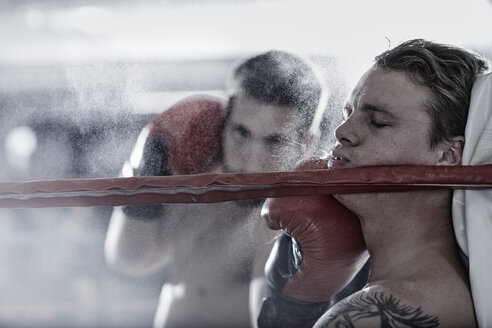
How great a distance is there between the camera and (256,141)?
1.38 metres

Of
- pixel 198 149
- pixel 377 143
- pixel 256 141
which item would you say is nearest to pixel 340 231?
Answer: pixel 377 143

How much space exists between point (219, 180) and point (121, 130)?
0.45 meters

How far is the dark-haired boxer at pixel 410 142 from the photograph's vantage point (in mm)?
1161

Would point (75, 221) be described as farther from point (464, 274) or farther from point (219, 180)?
point (464, 274)

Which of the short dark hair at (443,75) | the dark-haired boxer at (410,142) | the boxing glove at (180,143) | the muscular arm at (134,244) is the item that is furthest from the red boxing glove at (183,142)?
the short dark hair at (443,75)

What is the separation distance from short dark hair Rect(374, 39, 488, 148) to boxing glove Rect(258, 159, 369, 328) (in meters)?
0.27

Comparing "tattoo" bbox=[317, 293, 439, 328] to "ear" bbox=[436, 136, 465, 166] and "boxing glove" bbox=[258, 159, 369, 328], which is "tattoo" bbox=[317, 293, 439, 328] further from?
"ear" bbox=[436, 136, 465, 166]

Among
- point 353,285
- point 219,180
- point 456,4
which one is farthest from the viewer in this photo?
point 456,4

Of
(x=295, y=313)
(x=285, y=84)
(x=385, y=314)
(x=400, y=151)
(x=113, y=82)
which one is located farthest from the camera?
(x=113, y=82)

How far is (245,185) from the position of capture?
110 centimetres

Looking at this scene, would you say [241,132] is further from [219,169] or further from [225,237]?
[225,237]

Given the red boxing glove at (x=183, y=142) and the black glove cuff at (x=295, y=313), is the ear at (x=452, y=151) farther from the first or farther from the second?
→ the red boxing glove at (x=183, y=142)

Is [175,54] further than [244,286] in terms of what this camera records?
Yes

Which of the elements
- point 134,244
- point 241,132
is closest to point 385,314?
point 241,132
